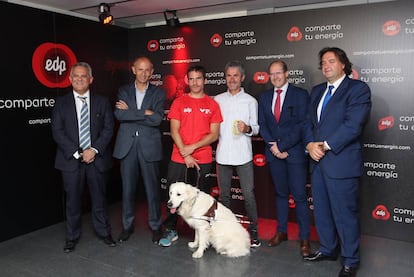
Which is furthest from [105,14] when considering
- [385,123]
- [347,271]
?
[347,271]

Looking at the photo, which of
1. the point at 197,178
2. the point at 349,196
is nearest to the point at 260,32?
the point at 197,178

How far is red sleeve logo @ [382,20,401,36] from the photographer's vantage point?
3.65m

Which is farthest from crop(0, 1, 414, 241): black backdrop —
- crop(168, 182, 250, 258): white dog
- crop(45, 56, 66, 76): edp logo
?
crop(168, 182, 250, 258): white dog

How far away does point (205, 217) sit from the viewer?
130 inches

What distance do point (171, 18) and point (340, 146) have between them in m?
2.95

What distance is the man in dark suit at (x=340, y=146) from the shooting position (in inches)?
112

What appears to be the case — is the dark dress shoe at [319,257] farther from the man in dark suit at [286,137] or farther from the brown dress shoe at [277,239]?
the brown dress shoe at [277,239]

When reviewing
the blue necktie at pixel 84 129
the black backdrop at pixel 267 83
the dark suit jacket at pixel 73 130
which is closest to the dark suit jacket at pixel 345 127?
the black backdrop at pixel 267 83

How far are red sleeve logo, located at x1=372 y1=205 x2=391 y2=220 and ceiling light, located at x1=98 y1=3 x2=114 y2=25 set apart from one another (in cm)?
380

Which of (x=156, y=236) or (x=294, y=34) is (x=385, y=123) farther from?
(x=156, y=236)

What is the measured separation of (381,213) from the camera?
3.93 m

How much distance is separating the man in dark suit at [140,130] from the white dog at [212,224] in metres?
0.54

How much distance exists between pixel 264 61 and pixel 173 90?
1338mm

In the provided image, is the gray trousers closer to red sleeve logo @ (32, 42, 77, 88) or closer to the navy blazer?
the navy blazer
